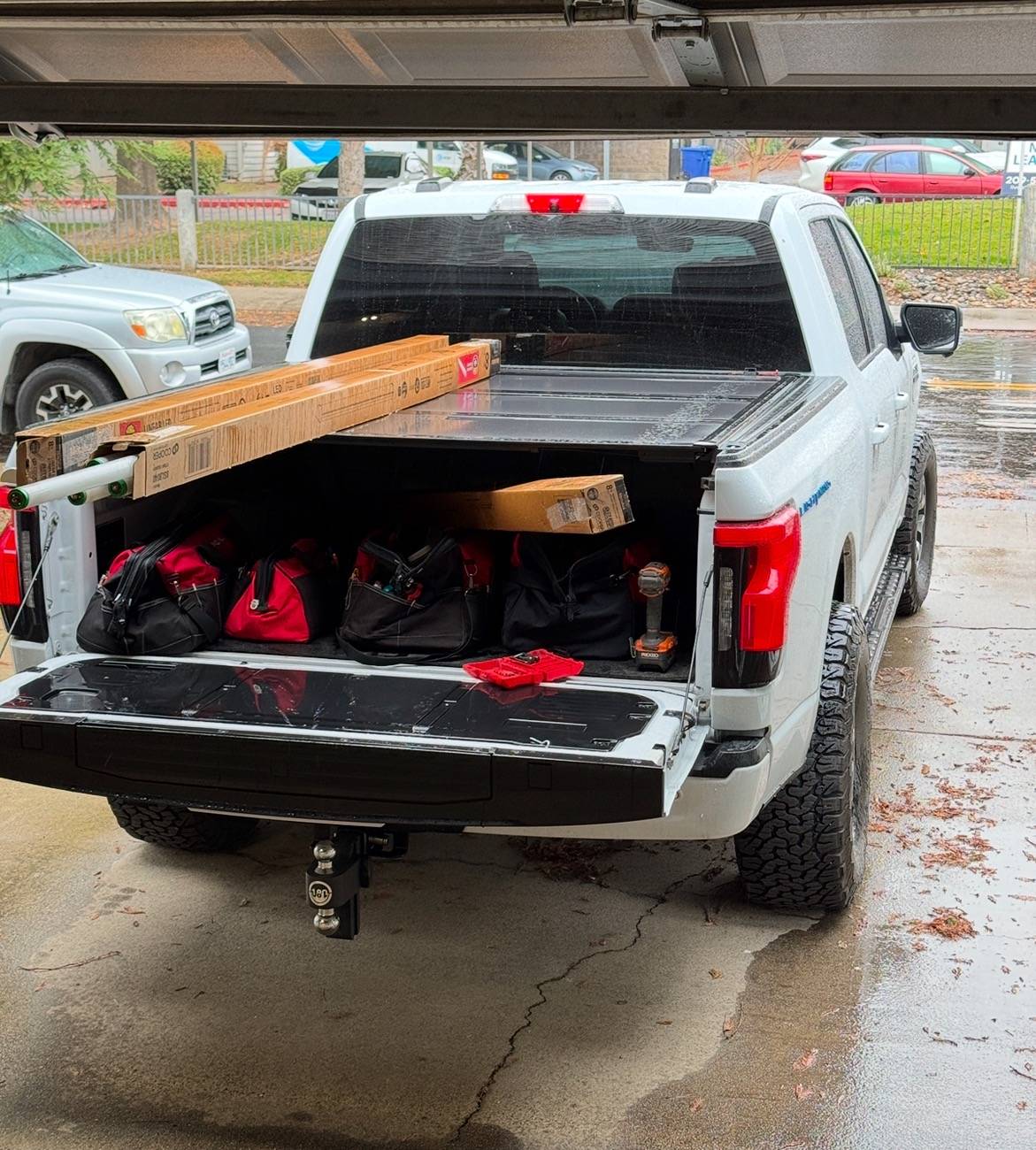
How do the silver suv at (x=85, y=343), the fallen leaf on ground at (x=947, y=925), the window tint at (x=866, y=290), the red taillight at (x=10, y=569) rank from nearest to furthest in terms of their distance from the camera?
the red taillight at (x=10, y=569)
the fallen leaf on ground at (x=947, y=925)
the window tint at (x=866, y=290)
the silver suv at (x=85, y=343)

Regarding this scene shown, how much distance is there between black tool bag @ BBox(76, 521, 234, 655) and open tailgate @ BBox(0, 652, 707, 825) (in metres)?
0.20

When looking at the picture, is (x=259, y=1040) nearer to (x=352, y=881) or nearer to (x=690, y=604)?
(x=352, y=881)

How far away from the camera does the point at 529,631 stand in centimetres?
414

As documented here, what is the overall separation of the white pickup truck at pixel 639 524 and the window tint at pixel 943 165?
22.8m

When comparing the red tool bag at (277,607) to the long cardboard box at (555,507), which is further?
the red tool bag at (277,607)

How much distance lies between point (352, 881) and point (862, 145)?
2906 centimetres

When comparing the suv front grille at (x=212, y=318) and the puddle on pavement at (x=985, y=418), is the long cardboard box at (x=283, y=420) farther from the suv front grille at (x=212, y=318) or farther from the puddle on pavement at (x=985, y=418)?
the suv front grille at (x=212, y=318)

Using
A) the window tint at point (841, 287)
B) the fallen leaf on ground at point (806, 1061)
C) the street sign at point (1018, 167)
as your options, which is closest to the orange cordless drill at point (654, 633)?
the fallen leaf on ground at point (806, 1061)

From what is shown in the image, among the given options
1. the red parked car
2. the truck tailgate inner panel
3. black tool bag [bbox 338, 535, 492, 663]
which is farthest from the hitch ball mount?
the red parked car

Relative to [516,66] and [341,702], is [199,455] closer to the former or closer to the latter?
[341,702]

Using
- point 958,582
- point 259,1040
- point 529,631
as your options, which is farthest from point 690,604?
point 958,582

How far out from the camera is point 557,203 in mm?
5594

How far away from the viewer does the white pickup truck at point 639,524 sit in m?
3.46

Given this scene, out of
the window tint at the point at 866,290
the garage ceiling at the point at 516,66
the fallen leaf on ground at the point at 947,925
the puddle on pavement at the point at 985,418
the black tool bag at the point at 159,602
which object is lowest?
the fallen leaf on ground at the point at 947,925
